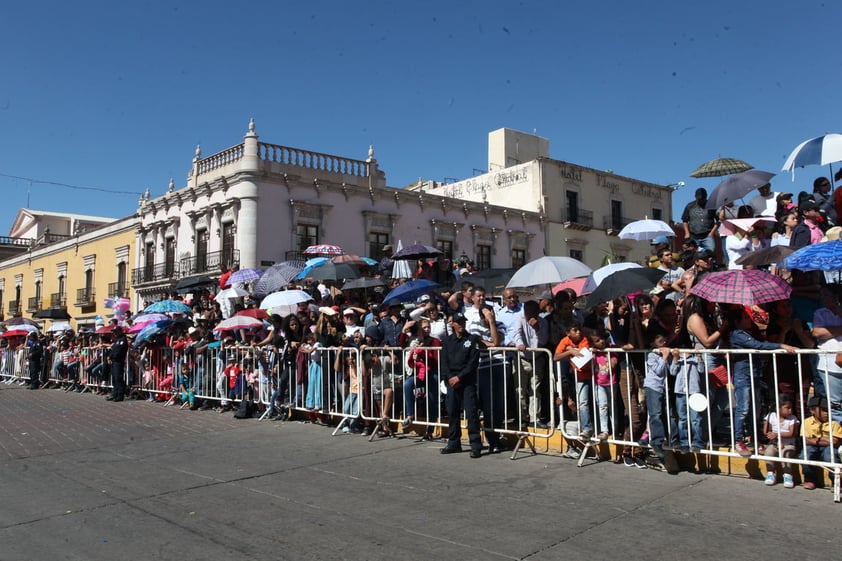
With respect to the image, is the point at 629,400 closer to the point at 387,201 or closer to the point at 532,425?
the point at 532,425

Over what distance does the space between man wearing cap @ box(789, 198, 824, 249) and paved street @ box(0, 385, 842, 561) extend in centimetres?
389

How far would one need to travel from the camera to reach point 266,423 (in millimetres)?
10812

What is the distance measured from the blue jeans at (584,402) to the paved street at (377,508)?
0.45m

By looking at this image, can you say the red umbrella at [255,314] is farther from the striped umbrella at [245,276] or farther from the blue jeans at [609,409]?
the blue jeans at [609,409]

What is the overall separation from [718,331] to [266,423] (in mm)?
7261

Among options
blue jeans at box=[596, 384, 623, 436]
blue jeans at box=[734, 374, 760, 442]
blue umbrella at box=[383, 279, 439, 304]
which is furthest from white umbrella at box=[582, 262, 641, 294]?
blue jeans at box=[734, 374, 760, 442]

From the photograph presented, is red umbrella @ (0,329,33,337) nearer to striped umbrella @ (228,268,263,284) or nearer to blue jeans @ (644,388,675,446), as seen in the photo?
striped umbrella @ (228,268,263,284)

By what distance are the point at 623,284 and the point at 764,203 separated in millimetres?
5755

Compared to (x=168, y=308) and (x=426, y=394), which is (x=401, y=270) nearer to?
(x=168, y=308)

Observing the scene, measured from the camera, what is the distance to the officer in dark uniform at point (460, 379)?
780cm

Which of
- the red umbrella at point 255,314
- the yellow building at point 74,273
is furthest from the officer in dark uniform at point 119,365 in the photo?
the yellow building at point 74,273

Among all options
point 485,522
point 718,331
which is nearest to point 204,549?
point 485,522

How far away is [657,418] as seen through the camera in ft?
21.6

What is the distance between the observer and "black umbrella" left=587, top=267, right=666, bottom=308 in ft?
25.7
